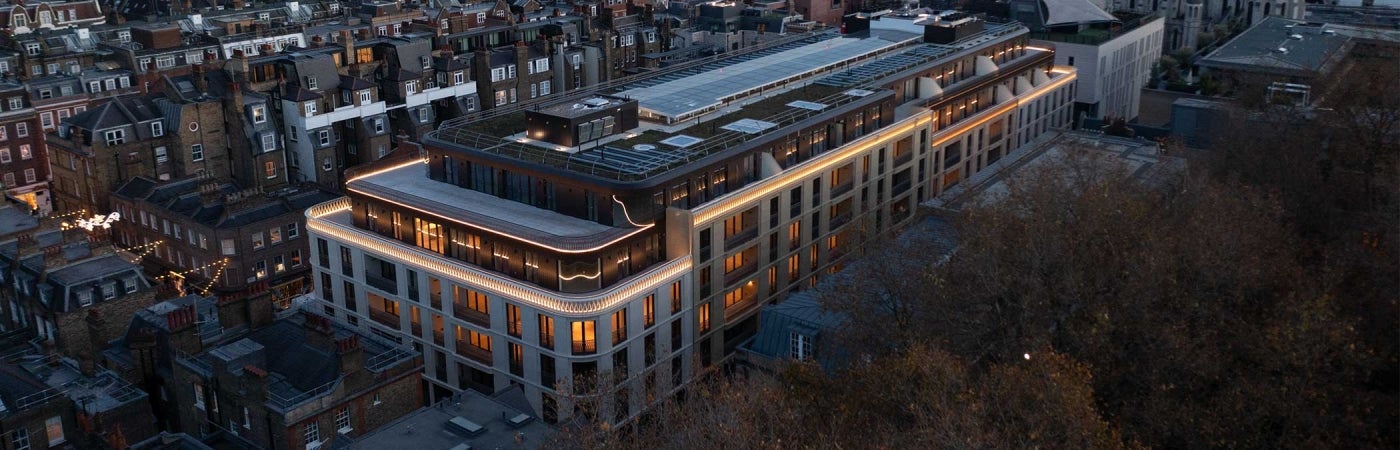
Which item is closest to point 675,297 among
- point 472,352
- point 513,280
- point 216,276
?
point 513,280

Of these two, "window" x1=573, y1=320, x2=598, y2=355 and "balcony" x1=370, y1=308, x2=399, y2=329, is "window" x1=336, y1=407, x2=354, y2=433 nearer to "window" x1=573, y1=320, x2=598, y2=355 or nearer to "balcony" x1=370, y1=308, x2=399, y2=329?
"window" x1=573, y1=320, x2=598, y2=355

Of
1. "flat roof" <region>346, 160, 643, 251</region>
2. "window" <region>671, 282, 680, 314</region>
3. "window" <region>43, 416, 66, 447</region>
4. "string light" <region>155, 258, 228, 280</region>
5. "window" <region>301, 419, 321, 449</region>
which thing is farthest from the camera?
"string light" <region>155, 258, 228, 280</region>

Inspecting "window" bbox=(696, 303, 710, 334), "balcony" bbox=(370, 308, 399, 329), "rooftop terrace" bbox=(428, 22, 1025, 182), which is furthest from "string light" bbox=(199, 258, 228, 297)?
"window" bbox=(696, 303, 710, 334)

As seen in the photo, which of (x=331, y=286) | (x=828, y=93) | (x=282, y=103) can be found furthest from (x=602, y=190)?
(x=282, y=103)

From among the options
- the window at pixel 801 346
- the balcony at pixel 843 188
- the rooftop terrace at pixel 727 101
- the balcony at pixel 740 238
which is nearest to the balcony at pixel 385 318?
the rooftop terrace at pixel 727 101

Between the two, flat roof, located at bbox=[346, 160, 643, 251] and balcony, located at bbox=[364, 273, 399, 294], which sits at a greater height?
flat roof, located at bbox=[346, 160, 643, 251]

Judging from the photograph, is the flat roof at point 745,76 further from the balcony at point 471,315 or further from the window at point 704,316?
the balcony at point 471,315
